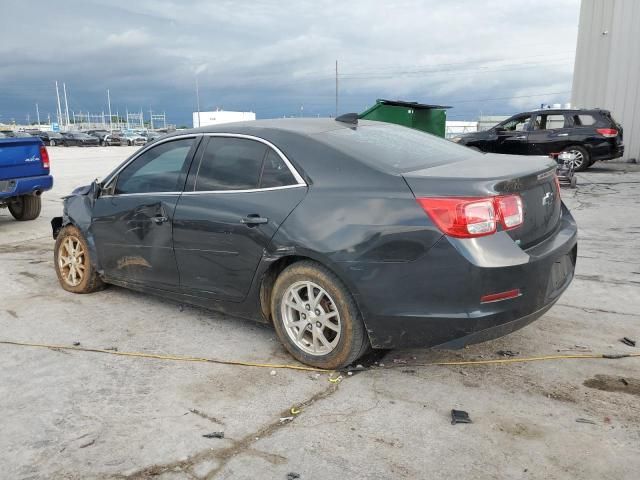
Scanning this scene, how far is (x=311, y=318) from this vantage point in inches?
140

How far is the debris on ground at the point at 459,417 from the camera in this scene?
2.96 metres

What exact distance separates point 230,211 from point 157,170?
107cm

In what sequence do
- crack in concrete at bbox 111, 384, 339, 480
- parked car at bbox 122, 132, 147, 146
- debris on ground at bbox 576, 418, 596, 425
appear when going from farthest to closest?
parked car at bbox 122, 132, 147, 146 < debris on ground at bbox 576, 418, 596, 425 < crack in concrete at bbox 111, 384, 339, 480

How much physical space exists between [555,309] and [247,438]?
2.95m

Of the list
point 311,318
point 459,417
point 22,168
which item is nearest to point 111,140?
point 22,168

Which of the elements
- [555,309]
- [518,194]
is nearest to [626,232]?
[555,309]

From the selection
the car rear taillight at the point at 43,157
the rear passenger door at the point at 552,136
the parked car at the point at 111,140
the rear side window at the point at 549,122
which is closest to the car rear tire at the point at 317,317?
the car rear taillight at the point at 43,157

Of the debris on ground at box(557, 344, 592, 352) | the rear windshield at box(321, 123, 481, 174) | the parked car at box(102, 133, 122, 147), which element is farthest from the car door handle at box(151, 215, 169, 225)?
the parked car at box(102, 133, 122, 147)

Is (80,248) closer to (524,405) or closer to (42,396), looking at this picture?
(42,396)

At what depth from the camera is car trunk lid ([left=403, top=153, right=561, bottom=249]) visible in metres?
3.08

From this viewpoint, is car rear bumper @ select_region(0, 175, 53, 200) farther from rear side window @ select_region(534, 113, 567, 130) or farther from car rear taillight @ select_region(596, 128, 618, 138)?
car rear taillight @ select_region(596, 128, 618, 138)

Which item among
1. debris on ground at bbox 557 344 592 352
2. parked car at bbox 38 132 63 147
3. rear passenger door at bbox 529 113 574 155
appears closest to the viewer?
debris on ground at bbox 557 344 592 352

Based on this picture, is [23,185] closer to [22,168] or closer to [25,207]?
[22,168]

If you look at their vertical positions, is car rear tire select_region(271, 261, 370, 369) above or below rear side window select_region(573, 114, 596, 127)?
below
